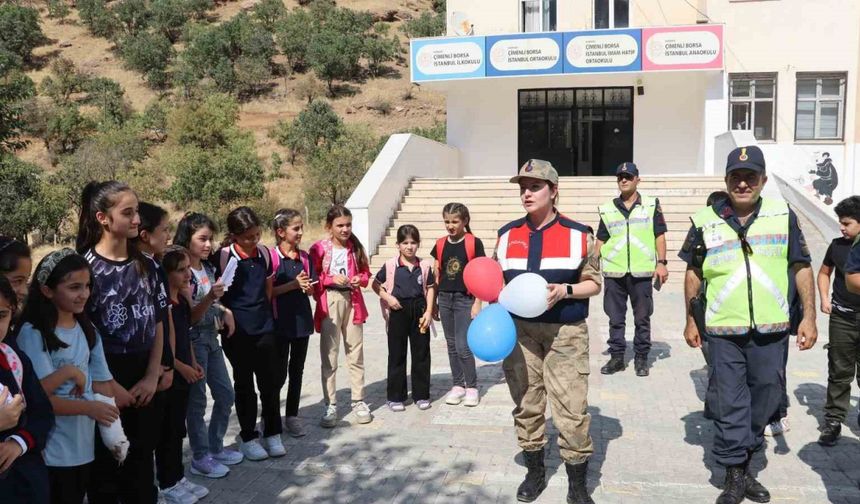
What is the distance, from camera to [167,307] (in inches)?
141

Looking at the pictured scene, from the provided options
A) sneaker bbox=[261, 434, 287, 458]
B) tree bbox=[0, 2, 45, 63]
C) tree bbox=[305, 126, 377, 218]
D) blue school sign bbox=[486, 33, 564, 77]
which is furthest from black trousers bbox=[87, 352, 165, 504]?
tree bbox=[0, 2, 45, 63]

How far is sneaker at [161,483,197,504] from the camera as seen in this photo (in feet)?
12.8

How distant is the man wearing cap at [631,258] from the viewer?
21.2 feet

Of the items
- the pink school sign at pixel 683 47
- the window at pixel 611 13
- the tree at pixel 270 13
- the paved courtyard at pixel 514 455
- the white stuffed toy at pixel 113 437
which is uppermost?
the tree at pixel 270 13

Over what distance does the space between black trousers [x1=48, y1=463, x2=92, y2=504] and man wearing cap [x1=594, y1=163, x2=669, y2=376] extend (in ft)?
15.8

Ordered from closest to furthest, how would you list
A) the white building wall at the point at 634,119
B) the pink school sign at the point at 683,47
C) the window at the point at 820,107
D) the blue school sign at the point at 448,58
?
the pink school sign at the point at 683,47, the blue school sign at the point at 448,58, the window at the point at 820,107, the white building wall at the point at 634,119

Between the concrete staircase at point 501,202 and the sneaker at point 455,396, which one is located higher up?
the concrete staircase at point 501,202

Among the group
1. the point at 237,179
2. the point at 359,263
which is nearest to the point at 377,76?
the point at 237,179

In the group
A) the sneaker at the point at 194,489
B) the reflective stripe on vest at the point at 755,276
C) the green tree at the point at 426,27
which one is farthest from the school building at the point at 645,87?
the green tree at the point at 426,27

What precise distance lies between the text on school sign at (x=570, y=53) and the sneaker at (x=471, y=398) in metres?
13.0

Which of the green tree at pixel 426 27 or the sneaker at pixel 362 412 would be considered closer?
the sneaker at pixel 362 412

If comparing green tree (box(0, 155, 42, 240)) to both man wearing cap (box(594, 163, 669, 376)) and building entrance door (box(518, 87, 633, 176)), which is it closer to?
building entrance door (box(518, 87, 633, 176))

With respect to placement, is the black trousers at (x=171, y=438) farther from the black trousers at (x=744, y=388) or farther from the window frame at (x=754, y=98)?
the window frame at (x=754, y=98)

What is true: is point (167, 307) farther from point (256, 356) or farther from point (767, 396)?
point (767, 396)
